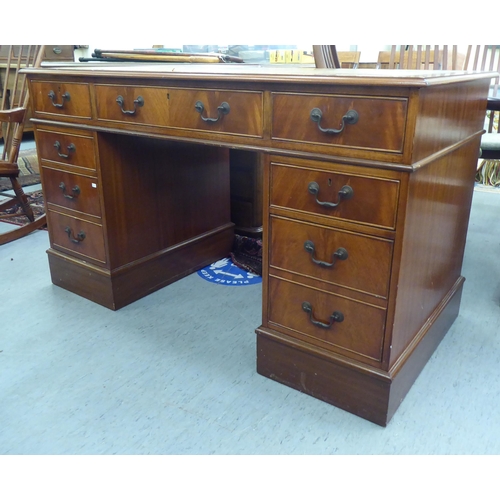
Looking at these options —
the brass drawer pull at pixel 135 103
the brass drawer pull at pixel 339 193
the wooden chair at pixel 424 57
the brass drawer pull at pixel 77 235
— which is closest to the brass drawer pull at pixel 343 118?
the brass drawer pull at pixel 339 193

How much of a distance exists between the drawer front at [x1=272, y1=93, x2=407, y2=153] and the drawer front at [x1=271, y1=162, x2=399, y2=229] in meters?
0.07

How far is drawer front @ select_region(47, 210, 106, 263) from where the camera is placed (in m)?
1.65

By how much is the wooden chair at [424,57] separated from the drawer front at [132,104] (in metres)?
1.59

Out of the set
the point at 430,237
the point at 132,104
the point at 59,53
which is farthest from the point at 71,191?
the point at 59,53

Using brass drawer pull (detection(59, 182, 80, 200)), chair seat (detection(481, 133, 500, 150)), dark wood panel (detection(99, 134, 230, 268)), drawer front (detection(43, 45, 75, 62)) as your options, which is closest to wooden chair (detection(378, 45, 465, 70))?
chair seat (detection(481, 133, 500, 150))

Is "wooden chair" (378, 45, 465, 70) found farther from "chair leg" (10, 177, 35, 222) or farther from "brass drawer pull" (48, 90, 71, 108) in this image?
"chair leg" (10, 177, 35, 222)

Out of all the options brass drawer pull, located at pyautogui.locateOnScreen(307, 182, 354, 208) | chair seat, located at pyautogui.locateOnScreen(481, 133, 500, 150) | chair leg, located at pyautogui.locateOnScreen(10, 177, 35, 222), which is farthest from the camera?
chair leg, located at pyautogui.locateOnScreen(10, 177, 35, 222)

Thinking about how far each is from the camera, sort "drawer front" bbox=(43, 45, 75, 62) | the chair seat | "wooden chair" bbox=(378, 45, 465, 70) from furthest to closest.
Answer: "drawer front" bbox=(43, 45, 75, 62)
"wooden chair" bbox=(378, 45, 465, 70)
the chair seat

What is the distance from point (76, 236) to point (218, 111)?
32.2 inches

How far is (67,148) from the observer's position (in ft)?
5.30

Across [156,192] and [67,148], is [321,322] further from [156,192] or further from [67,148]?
[67,148]

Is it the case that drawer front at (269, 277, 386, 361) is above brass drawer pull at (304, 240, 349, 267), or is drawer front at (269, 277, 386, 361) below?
below

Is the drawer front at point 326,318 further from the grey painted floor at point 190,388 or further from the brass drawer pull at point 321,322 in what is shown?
the grey painted floor at point 190,388

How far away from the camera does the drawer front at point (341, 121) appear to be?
94 cm
